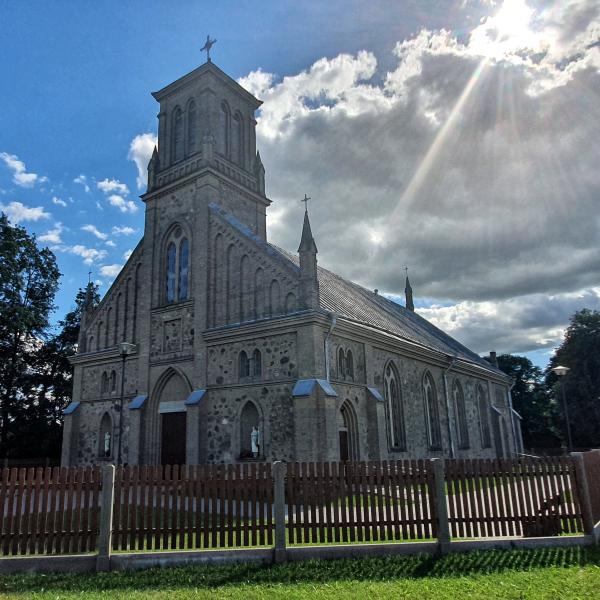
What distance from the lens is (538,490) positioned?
999 cm

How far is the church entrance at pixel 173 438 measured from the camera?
70.5ft

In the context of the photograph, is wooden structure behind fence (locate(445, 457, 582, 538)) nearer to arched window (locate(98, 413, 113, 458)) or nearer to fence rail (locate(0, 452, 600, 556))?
fence rail (locate(0, 452, 600, 556))

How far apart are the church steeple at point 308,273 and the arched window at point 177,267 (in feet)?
22.8

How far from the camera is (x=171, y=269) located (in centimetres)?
2448

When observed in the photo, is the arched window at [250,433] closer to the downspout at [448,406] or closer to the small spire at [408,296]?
the downspout at [448,406]

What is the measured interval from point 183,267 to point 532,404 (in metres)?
55.6

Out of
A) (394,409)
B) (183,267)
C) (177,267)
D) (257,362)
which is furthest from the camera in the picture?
(394,409)

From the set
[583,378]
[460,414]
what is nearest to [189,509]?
[460,414]

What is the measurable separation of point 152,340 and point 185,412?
4.14 metres

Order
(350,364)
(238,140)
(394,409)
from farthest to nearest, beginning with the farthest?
(238,140), (394,409), (350,364)

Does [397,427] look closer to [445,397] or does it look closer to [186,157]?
[445,397]

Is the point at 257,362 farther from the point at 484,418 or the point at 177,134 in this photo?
the point at 484,418

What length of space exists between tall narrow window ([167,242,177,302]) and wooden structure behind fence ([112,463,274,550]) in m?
15.2

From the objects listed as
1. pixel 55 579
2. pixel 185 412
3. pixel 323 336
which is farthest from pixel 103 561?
pixel 185 412
